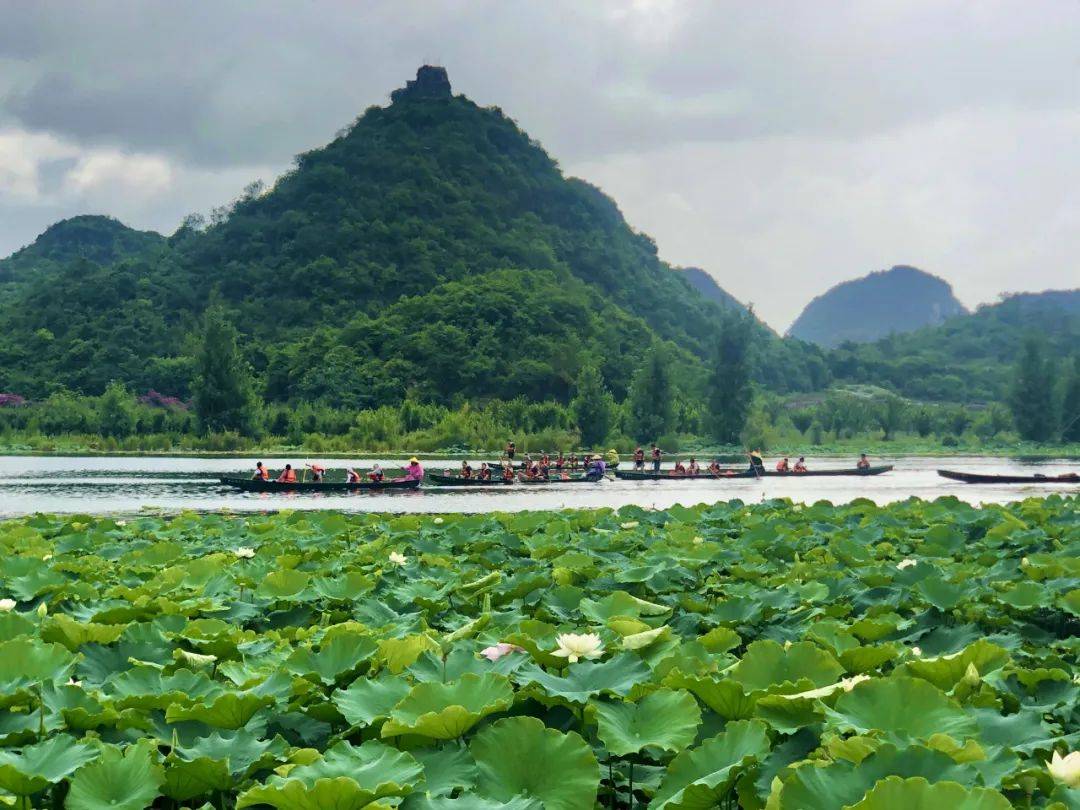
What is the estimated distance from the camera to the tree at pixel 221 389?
53.9m

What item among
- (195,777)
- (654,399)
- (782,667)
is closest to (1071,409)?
(654,399)

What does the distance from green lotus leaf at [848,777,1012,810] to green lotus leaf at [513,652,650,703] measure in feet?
3.14

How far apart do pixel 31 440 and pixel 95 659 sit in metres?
58.3

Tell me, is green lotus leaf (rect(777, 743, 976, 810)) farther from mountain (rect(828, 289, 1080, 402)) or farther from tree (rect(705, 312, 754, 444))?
mountain (rect(828, 289, 1080, 402))

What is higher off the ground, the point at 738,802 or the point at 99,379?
the point at 99,379

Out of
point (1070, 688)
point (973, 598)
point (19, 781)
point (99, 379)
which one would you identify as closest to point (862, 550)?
point (973, 598)

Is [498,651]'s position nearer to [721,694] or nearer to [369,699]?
[369,699]

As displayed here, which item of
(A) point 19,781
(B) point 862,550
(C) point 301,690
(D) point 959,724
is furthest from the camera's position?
(B) point 862,550

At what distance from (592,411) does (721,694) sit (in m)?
53.8

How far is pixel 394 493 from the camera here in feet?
90.0

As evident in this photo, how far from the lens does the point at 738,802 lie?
199 centimetres

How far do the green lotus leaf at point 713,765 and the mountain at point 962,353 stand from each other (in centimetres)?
10973

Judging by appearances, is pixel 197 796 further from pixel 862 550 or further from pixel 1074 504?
pixel 1074 504

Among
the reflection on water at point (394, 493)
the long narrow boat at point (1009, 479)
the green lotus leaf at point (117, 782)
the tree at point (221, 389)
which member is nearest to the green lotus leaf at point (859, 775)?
the green lotus leaf at point (117, 782)
